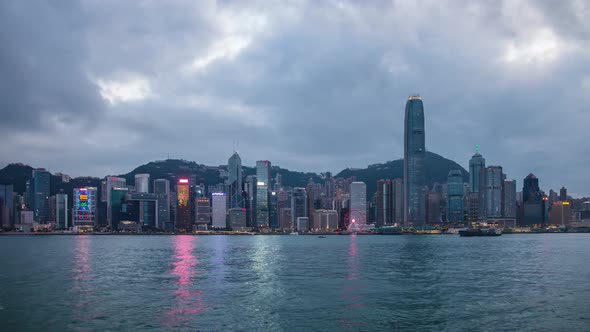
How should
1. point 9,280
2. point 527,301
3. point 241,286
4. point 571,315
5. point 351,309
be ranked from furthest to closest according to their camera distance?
point 9,280
point 241,286
point 527,301
point 351,309
point 571,315

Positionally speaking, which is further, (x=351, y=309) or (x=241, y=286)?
(x=241, y=286)

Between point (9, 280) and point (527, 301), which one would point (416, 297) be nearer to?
point (527, 301)

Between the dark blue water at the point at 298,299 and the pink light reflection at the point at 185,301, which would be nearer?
the dark blue water at the point at 298,299

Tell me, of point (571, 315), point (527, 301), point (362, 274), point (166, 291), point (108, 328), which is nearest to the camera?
point (108, 328)

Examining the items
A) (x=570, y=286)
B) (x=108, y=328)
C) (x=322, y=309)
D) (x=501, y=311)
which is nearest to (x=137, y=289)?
(x=108, y=328)

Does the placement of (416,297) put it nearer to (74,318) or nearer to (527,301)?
(527,301)

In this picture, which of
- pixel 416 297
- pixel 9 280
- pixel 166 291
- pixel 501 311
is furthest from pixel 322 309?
pixel 9 280

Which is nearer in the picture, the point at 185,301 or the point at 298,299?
the point at 185,301

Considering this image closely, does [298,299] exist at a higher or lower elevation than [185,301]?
lower

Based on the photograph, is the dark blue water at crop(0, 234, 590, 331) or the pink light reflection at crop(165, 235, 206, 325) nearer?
the dark blue water at crop(0, 234, 590, 331)
